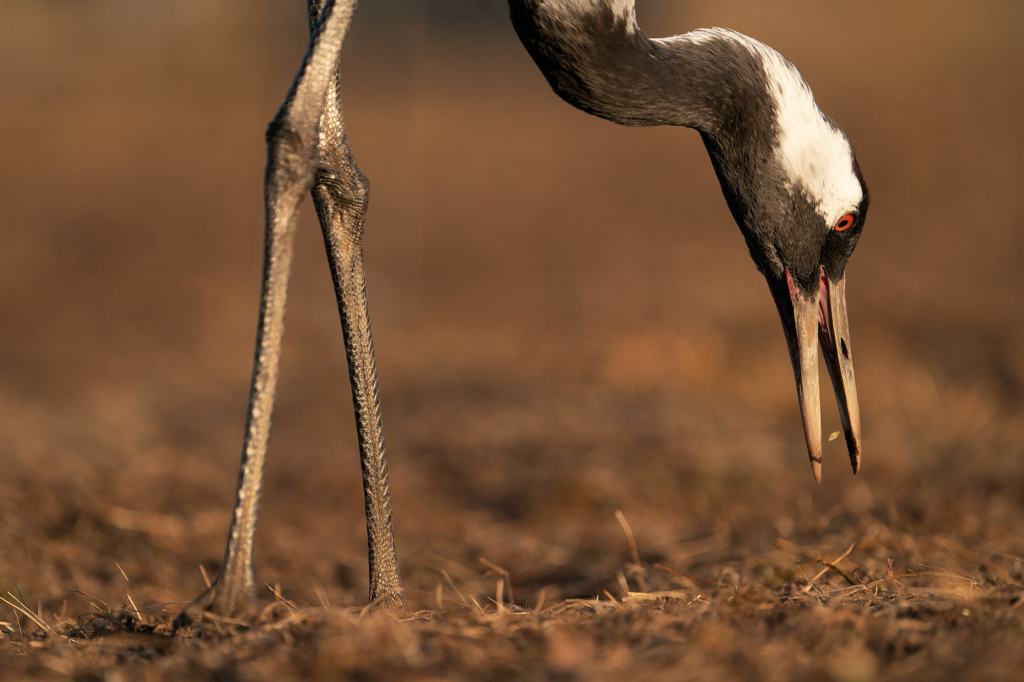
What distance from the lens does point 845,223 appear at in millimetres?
2551

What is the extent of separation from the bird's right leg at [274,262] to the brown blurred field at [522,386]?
0.14 meters

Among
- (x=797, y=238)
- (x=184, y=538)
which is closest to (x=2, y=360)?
(x=184, y=538)

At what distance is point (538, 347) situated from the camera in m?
6.91

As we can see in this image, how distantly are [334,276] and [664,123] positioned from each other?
1008mm

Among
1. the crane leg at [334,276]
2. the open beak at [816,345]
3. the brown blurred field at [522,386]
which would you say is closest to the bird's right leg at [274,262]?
the crane leg at [334,276]

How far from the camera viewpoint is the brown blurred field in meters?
1.93

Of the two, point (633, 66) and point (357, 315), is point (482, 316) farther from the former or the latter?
point (633, 66)

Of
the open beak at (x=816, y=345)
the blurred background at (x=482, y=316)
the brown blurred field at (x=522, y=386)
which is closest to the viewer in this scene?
the brown blurred field at (x=522, y=386)

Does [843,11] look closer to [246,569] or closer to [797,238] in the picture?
[797,238]

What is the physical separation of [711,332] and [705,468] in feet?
8.46

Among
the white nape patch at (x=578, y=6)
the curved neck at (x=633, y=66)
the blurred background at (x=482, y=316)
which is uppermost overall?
the white nape patch at (x=578, y=6)

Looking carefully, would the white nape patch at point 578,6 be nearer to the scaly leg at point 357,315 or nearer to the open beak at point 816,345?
the scaly leg at point 357,315

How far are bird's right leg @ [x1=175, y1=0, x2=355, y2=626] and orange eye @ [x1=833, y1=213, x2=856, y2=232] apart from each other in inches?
56.5

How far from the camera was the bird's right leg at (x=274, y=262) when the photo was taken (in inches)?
79.0
